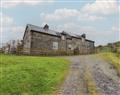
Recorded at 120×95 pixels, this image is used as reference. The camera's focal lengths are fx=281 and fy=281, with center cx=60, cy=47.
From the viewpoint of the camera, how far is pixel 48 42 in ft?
220

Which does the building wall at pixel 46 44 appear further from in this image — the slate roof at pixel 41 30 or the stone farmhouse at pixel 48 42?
the slate roof at pixel 41 30

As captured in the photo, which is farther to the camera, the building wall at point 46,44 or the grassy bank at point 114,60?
the building wall at point 46,44

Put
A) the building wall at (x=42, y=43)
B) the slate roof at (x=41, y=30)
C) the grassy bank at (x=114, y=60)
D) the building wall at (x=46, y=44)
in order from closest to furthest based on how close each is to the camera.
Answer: the grassy bank at (x=114, y=60) → the building wall at (x=46, y=44) → the building wall at (x=42, y=43) → the slate roof at (x=41, y=30)

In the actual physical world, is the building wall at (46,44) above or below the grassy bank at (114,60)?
above

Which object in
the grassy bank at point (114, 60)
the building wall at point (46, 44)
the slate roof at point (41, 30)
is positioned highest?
the slate roof at point (41, 30)

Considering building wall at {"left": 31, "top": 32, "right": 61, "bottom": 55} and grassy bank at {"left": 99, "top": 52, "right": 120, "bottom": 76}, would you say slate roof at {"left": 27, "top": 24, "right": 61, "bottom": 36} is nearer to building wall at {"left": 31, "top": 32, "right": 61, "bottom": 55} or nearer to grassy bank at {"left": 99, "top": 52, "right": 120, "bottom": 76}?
building wall at {"left": 31, "top": 32, "right": 61, "bottom": 55}

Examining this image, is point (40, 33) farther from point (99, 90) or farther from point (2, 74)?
point (99, 90)

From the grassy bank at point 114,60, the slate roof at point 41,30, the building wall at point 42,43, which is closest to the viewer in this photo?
the grassy bank at point 114,60

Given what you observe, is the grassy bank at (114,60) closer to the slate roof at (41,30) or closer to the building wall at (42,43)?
the building wall at (42,43)

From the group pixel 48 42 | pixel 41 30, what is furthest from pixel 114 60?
pixel 41 30

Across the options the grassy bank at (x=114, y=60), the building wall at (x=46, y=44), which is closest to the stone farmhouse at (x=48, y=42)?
the building wall at (x=46, y=44)

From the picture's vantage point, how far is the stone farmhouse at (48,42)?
208 feet

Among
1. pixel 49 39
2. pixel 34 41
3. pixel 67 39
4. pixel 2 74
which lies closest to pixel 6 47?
pixel 34 41

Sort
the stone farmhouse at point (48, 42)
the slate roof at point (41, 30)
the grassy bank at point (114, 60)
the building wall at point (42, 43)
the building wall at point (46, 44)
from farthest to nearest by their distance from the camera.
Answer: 1. the slate roof at point (41, 30)
2. the stone farmhouse at point (48, 42)
3. the building wall at point (42, 43)
4. the building wall at point (46, 44)
5. the grassy bank at point (114, 60)
